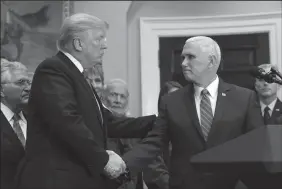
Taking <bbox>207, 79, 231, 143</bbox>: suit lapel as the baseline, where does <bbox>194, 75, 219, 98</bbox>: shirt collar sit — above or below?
above

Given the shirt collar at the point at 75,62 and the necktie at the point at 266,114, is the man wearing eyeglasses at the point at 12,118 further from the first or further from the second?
the necktie at the point at 266,114

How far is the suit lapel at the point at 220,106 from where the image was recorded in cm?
234

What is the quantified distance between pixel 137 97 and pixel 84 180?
327cm

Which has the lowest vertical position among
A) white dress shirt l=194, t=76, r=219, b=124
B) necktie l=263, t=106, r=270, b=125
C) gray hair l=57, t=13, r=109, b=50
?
necktie l=263, t=106, r=270, b=125

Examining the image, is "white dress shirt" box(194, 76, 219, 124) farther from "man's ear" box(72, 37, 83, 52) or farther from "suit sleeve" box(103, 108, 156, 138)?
"man's ear" box(72, 37, 83, 52)

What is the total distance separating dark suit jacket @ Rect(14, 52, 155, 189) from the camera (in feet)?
6.72

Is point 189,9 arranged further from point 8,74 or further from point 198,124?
point 198,124

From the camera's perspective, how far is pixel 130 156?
245cm

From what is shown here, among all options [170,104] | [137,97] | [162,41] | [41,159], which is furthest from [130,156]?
[162,41]

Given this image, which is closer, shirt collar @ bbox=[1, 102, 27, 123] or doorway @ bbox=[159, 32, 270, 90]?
shirt collar @ bbox=[1, 102, 27, 123]

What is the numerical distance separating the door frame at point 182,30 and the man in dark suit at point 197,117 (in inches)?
108

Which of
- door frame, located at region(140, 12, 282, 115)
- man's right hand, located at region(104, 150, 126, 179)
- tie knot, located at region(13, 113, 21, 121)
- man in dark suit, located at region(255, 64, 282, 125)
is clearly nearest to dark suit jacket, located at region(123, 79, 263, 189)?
man's right hand, located at region(104, 150, 126, 179)

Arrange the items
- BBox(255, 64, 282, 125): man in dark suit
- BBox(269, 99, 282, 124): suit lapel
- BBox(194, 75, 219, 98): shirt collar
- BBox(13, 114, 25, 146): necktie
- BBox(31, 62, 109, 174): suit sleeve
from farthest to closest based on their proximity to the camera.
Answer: BBox(255, 64, 282, 125): man in dark suit, BBox(269, 99, 282, 124): suit lapel, BBox(13, 114, 25, 146): necktie, BBox(194, 75, 219, 98): shirt collar, BBox(31, 62, 109, 174): suit sleeve

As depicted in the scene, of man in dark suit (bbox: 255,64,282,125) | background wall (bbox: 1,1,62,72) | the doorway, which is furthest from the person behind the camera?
the doorway
